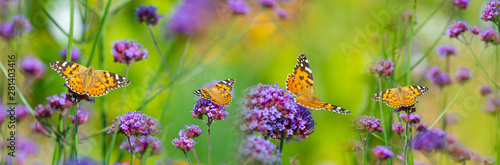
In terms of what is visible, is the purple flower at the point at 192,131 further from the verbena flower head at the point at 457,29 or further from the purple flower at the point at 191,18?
the purple flower at the point at 191,18

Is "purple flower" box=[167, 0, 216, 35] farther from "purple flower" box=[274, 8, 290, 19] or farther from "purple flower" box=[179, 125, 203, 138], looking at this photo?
"purple flower" box=[179, 125, 203, 138]

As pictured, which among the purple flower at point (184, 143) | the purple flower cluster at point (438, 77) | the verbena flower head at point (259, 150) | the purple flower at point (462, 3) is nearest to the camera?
the verbena flower head at point (259, 150)

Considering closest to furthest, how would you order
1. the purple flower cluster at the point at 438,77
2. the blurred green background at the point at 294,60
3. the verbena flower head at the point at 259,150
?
the verbena flower head at the point at 259,150 < the purple flower cluster at the point at 438,77 < the blurred green background at the point at 294,60

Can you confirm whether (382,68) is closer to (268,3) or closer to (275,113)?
(275,113)

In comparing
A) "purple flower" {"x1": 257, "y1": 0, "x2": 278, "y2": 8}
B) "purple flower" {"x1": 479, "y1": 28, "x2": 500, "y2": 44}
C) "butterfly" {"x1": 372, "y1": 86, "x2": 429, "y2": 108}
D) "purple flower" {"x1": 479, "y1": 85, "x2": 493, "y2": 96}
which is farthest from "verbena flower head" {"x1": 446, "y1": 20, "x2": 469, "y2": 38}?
"purple flower" {"x1": 257, "y1": 0, "x2": 278, "y2": 8}

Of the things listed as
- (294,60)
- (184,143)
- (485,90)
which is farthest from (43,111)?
(485,90)

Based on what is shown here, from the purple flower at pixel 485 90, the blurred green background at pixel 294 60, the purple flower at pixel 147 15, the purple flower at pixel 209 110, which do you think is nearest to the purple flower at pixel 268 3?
the blurred green background at pixel 294 60
